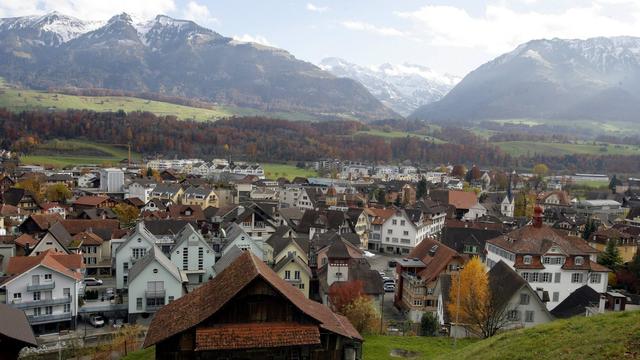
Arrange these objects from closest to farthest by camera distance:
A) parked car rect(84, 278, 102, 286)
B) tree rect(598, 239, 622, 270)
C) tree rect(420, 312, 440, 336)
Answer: tree rect(420, 312, 440, 336) → parked car rect(84, 278, 102, 286) → tree rect(598, 239, 622, 270)

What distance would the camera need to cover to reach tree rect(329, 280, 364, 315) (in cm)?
3462

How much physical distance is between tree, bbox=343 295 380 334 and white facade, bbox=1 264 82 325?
1963cm

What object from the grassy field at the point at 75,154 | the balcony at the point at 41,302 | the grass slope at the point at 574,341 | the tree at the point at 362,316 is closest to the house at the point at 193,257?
the balcony at the point at 41,302

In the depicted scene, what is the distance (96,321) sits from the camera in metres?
36.2

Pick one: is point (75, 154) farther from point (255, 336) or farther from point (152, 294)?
point (255, 336)

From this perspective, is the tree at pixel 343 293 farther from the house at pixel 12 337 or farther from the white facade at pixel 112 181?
the white facade at pixel 112 181

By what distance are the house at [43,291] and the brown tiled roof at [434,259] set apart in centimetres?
2627

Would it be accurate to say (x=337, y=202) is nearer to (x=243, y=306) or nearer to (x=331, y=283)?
(x=331, y=283)

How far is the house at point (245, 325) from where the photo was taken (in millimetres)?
17344

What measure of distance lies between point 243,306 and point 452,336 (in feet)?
59.9

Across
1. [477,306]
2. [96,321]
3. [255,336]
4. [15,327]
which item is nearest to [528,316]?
[477,306]

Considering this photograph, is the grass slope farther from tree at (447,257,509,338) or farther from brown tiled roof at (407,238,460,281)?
brown tiled roof at (407,238,460,281)

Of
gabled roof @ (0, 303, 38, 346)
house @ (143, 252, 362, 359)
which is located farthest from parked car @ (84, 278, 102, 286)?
house @ (143, 252, 362, 359)

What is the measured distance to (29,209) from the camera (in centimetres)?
7306
